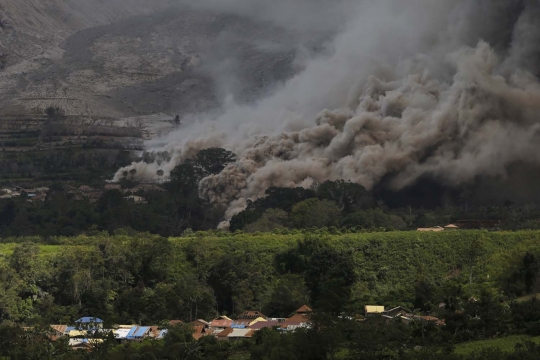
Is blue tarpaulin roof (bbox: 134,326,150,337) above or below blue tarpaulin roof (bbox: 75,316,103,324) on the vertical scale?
below

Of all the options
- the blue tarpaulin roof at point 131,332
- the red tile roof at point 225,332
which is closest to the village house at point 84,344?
the blue tarpaulin roof at point 131,332

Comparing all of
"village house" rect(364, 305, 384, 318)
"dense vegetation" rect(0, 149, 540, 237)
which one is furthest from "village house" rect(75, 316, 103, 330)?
"dense vegetation" rect(0, 149, 540, 237)

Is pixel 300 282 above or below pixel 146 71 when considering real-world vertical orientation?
below

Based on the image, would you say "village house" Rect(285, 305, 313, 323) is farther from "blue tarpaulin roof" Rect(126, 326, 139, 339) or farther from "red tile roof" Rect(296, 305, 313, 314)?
"blue tarpaulin roof" Rect(126, 326, 139, 339)

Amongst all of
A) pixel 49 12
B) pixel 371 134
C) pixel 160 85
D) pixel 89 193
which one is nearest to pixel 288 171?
pixel 371 134

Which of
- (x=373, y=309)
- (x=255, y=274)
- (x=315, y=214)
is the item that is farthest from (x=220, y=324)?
(x=315, y=214)

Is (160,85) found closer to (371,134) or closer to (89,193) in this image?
(89,193)

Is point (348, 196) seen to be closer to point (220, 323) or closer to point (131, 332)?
point (220, 323)

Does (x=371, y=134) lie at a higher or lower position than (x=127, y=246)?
higher
